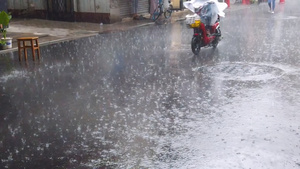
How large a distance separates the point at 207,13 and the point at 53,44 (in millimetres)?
6630

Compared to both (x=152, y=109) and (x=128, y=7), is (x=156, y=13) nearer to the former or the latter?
(x=128, y=7)

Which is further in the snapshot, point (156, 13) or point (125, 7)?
point (125, 7)

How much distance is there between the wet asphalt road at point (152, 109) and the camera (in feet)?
19.1

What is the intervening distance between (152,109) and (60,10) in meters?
18.4

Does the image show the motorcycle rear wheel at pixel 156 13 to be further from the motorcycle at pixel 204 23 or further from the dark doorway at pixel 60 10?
the motorcycle at pixel 204 23

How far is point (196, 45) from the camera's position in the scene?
13.8m

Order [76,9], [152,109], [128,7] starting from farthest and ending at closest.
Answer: [128,7]
[76,9]
[152,109]

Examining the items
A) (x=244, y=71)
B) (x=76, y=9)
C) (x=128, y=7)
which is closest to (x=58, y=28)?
(x=76, y=9)

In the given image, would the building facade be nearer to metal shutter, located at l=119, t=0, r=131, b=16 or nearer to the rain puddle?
metal shutter, located at l=119, t=0, r=131, b=16

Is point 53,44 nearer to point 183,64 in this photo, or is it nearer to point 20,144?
point 183,64

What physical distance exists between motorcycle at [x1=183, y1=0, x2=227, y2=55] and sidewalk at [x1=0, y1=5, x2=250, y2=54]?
625 centimetres

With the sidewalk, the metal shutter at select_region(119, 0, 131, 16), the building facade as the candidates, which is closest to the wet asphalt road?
the sidewalk

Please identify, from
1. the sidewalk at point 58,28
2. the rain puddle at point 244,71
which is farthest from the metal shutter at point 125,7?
the rain puddle at point 244,71

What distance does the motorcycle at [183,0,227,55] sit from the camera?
13.7 metres
